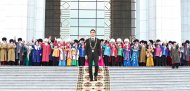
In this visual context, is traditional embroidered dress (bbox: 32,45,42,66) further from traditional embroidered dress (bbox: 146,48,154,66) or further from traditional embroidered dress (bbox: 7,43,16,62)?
traditional embroidered dress (bbox: 146,48,154,66)

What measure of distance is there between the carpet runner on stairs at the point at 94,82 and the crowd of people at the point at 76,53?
2.94 m

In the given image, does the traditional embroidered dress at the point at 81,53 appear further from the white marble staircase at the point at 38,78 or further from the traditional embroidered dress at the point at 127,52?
the traditional embroidered dress at the point at 127,52

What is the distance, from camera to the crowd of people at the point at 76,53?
24.0 metres

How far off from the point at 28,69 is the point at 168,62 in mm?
7218

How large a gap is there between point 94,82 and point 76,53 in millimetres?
5495

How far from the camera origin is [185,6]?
1249 inches

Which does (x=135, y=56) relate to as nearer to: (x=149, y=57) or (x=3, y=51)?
(x=149, y=57)

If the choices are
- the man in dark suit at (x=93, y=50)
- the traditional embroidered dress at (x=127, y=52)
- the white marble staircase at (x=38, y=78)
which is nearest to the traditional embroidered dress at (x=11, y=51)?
the white marble staircase at (x=38, y=78)

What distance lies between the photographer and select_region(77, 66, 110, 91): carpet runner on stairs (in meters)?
18.5

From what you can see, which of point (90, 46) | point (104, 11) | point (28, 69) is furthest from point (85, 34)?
point (90, 46)

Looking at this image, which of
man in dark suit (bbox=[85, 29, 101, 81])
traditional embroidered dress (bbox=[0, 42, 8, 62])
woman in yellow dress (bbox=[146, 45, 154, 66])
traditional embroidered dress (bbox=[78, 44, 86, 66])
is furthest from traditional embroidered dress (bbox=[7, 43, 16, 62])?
man in dark suit (bbox=[85, 29, 101, 81])

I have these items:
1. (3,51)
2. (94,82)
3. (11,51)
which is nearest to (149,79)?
(94,82)

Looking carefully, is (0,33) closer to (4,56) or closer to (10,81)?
(4,56)

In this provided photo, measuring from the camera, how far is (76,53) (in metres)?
24.1
